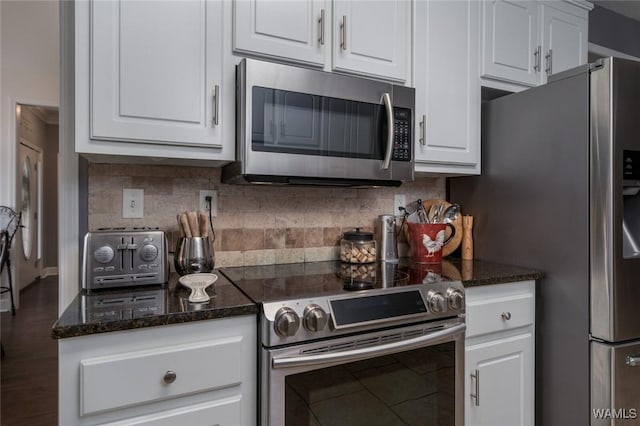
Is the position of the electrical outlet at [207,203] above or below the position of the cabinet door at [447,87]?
below

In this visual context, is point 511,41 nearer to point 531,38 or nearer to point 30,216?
point 531,38

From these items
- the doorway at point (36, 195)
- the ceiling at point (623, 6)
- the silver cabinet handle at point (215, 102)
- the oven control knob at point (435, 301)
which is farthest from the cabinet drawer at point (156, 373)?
the doorway at point (36, 195)

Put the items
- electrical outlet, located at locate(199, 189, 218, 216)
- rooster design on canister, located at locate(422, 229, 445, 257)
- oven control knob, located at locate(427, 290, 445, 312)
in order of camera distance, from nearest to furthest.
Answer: oven control knob, located at locate(427, 290, 445, 312) → electrical outlet, located at locate(199, 189, 218, 216) → rooster design on canister, located at locate(422, 229, 445, 257)

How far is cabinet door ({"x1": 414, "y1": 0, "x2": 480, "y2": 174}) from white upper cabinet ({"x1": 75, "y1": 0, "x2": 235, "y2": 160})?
903mm

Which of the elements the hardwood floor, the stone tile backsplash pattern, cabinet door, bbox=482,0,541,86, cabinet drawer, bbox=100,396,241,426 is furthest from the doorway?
cabinet door, bbox=482,0,541,86

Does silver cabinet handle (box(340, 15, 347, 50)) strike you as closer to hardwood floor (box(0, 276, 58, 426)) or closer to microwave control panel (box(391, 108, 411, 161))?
microwave control panel (box(391, 108, 411, 161))

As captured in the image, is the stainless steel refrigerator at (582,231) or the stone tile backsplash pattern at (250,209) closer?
the stainless steel refrigerator at (582,231)

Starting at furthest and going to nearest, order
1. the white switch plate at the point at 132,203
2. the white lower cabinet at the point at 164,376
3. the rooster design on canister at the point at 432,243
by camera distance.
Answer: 1. the rooster design on canister at the point at 432,243
2. the white switch plate at the point at 132,203
3. the white lower cabinet at the point at 164,376

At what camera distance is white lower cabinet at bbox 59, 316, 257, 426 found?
92 centimetres

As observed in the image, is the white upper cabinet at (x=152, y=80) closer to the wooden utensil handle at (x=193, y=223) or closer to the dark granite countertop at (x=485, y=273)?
the wooden utensil handle at (x=193, y=223)

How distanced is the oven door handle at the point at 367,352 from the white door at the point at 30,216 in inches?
186

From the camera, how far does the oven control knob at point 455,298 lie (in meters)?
1.34

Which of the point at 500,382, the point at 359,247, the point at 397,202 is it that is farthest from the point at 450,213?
the point at 500,382

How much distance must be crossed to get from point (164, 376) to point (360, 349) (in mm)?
572
